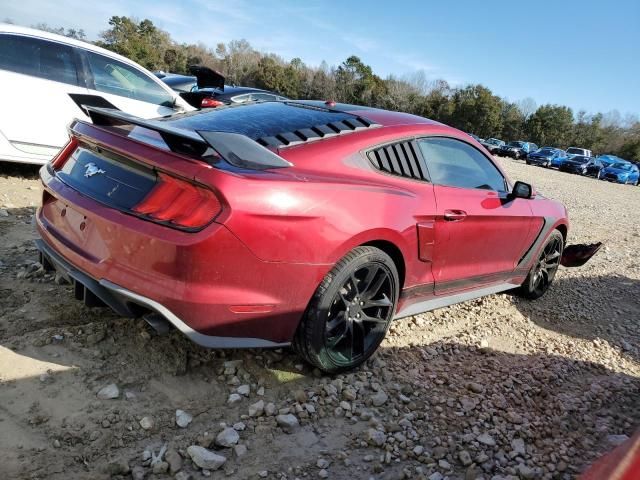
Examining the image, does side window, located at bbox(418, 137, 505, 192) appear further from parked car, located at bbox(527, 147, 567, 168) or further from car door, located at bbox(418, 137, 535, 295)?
parked car, located at bbox(527, 147, 567, 168)

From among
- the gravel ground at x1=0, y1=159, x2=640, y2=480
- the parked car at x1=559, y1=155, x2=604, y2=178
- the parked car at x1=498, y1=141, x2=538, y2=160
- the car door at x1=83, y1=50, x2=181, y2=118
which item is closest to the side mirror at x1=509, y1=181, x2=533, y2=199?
the gravel ground at x1=0, y1=159, x2=640, y2=480

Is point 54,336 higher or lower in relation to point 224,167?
lower

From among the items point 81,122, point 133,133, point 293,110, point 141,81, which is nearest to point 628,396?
point 293,110

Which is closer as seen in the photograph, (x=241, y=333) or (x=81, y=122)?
(x=241, y=333)

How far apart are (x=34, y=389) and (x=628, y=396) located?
349cm

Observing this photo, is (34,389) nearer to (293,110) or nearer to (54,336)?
(54,336)

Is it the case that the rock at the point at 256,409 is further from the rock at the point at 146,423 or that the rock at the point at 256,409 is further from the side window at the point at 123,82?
the side window at the point at 123,82

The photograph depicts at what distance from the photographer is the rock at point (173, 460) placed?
1.97 m

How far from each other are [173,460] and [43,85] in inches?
189

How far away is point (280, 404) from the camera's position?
2477 millimetres

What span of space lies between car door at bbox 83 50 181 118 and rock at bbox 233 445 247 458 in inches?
184

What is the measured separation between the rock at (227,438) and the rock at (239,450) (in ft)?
0.09

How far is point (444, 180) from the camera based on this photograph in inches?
128

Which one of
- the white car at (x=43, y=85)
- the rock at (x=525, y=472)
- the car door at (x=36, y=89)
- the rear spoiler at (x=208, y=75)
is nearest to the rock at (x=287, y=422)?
the rock at (x=525, y=472)
